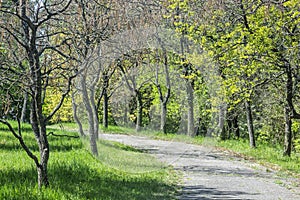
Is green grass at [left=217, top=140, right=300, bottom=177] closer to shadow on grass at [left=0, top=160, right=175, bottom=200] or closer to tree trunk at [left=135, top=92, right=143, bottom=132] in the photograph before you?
shadow on grass at [left=0, top=160, right=175, bottom=200]

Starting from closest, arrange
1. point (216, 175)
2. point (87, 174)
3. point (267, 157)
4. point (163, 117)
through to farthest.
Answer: point (87, 174) < point (163, 117) < point (216, 175) < point (267, 157)

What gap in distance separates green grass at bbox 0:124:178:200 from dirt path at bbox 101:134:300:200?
0.35 metres

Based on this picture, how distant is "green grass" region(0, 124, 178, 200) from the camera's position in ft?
21.7

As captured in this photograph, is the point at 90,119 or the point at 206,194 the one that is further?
the point at 90,119

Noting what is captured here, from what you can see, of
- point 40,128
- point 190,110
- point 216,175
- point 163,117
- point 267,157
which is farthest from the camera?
point 267,157

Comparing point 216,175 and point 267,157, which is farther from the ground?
point 267,157

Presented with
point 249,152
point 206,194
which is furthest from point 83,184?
point 249,152

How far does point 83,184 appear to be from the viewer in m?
7.66

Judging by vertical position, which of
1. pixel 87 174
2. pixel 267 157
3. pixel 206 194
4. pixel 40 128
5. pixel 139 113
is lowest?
pixel 206 194

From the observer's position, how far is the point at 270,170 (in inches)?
505

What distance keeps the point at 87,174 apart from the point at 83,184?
3.86 feet

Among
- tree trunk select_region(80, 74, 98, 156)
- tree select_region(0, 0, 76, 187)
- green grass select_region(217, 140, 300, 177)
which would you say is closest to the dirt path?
tree trunk select_region(80, 74, 98, 156)

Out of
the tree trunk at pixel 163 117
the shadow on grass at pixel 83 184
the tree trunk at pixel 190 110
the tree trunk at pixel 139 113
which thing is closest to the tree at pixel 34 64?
the shadow on grass at pixel 83 184

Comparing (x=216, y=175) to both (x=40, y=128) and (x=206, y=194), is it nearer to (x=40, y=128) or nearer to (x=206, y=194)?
(x=206, y=194)
